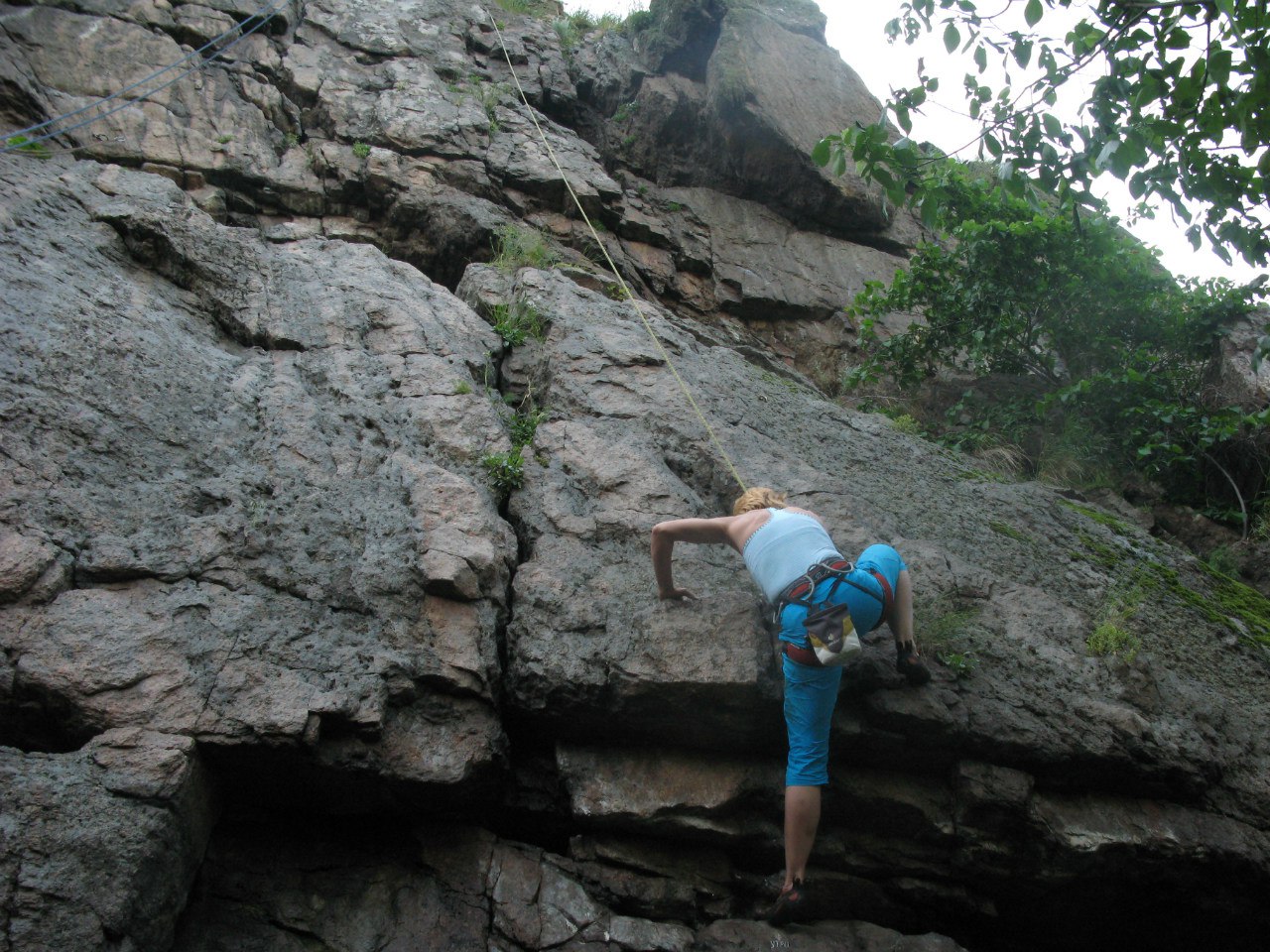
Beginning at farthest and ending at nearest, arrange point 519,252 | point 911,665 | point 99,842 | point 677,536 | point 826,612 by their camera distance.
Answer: point 519,252
point 677,536
point 911,665
point 826,612
point 99,842

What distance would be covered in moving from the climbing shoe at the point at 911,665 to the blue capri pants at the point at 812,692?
0.43m

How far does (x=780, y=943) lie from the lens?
4035mm

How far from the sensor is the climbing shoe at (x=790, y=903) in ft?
12.7

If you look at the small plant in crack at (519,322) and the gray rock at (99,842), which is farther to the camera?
the small plant in crack at (519,322)

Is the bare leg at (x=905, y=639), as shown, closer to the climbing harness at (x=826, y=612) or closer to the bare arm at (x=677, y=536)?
the climbing harness at (x=826, y=612)

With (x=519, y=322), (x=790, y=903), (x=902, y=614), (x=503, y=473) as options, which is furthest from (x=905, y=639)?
(x=519, y=322)

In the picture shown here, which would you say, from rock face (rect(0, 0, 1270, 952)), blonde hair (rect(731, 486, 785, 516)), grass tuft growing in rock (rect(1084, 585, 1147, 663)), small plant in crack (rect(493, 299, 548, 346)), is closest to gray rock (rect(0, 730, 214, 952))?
rock face (rect(0, 0, 1270, 952))

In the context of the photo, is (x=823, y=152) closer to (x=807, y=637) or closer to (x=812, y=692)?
(x=807, y=637)

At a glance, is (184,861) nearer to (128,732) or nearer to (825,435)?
(128,732)

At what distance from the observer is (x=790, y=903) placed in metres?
3.87

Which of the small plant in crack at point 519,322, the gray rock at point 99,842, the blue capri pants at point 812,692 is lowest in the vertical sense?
the gray rock at point 99,842

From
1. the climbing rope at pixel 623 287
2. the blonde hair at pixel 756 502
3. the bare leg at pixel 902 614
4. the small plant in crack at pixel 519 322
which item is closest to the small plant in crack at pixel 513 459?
the small plant in crack at pixel 519 322

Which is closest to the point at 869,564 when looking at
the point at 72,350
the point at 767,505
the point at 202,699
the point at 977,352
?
the point at 767,505

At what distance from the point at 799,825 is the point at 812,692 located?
0.58m
